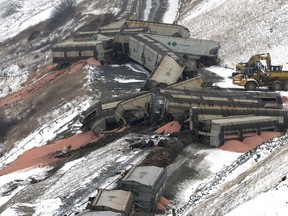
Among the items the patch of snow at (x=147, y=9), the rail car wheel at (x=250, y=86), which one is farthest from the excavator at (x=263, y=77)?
the patch of snow at (x=147, y=9)

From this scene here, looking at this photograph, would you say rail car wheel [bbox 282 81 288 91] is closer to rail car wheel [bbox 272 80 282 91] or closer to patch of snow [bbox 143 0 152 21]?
rail car wheel [bbox 272 80 282 91]

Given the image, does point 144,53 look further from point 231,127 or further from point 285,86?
point 231,127

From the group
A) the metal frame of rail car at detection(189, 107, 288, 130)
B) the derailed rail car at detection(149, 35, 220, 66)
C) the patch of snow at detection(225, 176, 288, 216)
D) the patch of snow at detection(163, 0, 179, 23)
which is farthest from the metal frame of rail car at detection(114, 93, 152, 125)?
the patch of snow at detection(163, 0, 179, 23)

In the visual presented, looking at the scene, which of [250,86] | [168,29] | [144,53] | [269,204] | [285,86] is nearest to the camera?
[269,204]

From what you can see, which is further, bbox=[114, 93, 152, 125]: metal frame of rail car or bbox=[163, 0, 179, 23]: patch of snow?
bbox=[163, 0, 179, 23]: patch of snow

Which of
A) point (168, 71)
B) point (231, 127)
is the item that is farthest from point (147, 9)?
point (231, 127)
